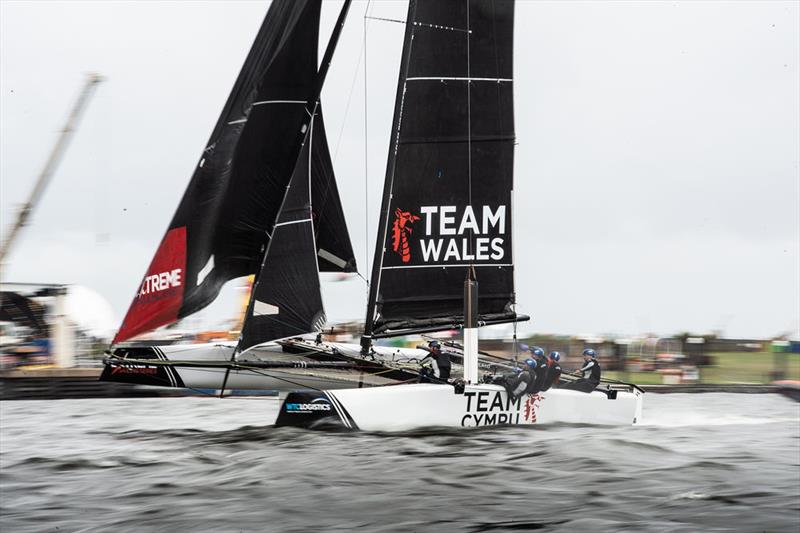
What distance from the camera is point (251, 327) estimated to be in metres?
18.6

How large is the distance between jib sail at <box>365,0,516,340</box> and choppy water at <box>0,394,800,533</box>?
3270 mm

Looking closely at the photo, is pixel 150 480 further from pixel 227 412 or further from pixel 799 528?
pixel 227 412

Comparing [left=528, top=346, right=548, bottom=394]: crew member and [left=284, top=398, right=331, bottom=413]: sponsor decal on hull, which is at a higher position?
[left=528, top=346, right=548, bottom=394]: crew member

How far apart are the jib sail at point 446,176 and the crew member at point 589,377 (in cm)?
173

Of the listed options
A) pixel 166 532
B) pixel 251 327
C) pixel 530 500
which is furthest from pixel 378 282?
pixel 166 532

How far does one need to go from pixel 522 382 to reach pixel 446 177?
170 inches

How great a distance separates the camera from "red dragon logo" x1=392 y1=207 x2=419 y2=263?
765 inches

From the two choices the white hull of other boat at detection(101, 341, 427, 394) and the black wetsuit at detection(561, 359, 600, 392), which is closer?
the white hull of other boat at detection(101, 341, 427, 394)

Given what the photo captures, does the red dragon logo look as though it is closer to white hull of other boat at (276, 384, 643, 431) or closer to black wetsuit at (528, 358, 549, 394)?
white hull of other boat at (276, 384, 643, 431)

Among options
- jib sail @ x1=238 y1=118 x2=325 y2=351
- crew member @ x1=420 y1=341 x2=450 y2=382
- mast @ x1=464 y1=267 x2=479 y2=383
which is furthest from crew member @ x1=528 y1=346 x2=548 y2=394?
jib sail @ x1=238 y1=118 x2=325 y2=351

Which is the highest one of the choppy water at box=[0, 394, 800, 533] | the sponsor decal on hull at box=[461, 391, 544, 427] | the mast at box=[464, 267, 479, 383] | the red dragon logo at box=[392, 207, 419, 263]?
the red dragon logo at box=[392, 207, 419, 263]

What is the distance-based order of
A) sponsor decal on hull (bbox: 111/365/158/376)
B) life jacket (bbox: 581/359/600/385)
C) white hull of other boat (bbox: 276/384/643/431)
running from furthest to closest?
life jacket (bbox: 581/359/600/385)
sponsor decal on hull (bbox: 111/365/158/376)
white hull of other boat (bbox: 276/384/643/431)

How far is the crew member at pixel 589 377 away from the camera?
762 inches

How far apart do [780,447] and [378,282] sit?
7734 millimetres
